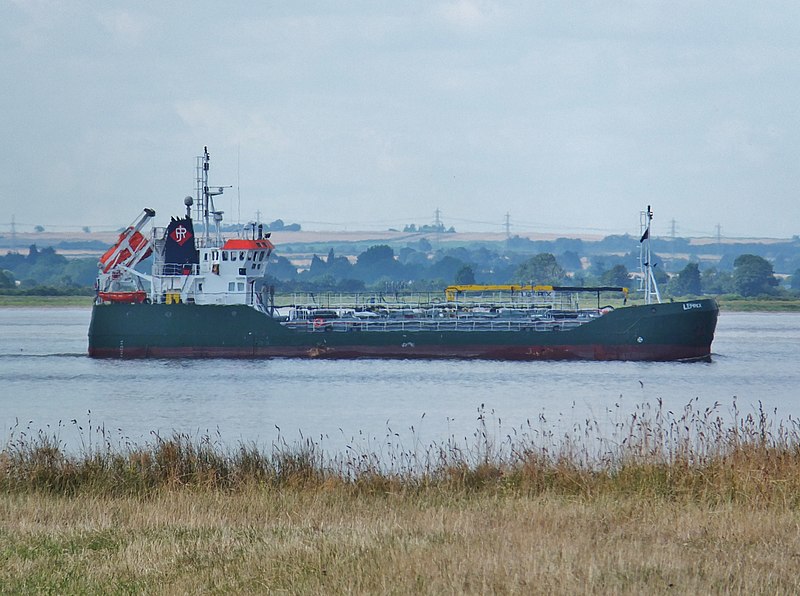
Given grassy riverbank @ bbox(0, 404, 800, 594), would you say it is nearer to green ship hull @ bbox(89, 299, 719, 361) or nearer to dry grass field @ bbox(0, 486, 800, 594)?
dry grass field @ bbox(0, 486, 800, 594)

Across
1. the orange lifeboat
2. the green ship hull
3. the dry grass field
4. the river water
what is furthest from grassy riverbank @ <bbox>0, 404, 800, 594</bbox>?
the orange lifeboat

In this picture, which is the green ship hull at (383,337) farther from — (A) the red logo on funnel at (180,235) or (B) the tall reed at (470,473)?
(B) the tall reed at (470,473)

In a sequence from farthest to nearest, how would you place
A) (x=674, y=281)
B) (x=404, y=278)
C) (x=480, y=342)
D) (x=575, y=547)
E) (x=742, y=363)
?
(x=404, y=278) < (x=674, y=281) < (x=742, y=363) < (x=480, y=342) < (x=575, y=547)

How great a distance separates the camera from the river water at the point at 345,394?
26641 mm

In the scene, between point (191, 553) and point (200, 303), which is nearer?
point (191, 553)

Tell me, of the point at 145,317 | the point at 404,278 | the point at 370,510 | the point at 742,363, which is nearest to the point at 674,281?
the point at 404,278

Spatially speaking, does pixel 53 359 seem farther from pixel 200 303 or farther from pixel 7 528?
pixel 7 528

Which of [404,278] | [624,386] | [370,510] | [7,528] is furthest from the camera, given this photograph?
[404,278]

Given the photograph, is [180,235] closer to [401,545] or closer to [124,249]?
[124,249]

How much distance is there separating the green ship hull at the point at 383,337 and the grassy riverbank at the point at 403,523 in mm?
28180

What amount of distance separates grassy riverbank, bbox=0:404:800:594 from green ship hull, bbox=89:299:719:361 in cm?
2818

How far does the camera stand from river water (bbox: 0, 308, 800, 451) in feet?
87.4

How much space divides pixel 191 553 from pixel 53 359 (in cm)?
4165

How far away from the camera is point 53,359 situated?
50062 millimetres
